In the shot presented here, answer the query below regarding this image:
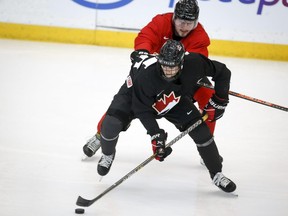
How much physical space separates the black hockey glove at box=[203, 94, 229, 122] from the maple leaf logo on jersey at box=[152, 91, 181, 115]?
0.24m

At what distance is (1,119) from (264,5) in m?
3.32

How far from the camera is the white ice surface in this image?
3.17 metres

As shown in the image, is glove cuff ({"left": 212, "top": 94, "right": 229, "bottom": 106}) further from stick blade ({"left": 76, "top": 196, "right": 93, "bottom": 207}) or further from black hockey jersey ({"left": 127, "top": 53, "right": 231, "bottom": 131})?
stick blade ({"left": 76, "top": 196, "right": 93, "bottom": 207})

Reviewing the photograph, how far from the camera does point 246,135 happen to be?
4379 mm

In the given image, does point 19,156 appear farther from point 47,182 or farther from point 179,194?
point 179,194

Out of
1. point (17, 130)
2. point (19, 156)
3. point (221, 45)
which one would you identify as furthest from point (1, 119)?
point (221, 45)

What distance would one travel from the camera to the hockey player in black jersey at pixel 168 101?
313cm

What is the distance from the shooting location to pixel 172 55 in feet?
9.97

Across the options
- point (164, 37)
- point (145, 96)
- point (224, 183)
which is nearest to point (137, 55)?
point (145, 96)

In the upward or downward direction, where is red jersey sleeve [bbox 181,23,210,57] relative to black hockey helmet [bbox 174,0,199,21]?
downward

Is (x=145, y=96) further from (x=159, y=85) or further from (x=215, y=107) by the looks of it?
(x=215, y=107)

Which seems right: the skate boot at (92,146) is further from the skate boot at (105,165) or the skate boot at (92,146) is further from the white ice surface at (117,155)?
the skate boot at (105,165)

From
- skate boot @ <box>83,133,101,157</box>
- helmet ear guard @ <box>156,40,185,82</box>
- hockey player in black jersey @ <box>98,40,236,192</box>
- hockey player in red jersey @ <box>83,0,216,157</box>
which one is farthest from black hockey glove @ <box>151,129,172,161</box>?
skate boot @ <box>83,133,101,157</box>

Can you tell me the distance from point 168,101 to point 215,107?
307 millimetres
